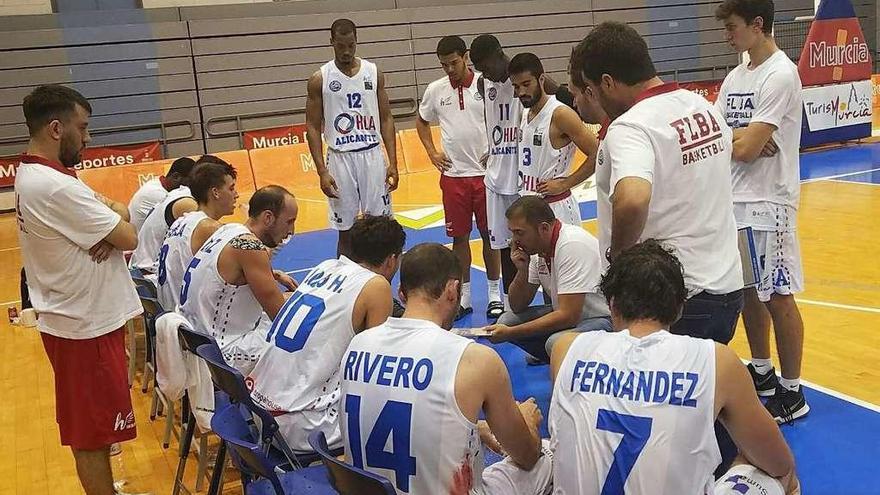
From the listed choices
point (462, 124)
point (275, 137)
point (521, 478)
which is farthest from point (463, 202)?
point (275, 137)

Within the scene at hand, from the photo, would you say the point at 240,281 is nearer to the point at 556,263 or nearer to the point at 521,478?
the point at 556,263

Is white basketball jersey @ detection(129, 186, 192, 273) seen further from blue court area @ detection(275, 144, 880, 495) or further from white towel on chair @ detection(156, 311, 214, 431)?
blue court area @ detection(275, 144, 880, 495)

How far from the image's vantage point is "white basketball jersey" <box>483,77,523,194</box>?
6.43 m

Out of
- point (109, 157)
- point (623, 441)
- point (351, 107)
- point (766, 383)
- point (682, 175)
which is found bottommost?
point (766, 383)

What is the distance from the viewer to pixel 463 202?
7070mm

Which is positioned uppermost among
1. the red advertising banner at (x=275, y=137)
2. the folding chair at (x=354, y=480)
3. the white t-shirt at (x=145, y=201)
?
the red advertising banner at (x=275, y=137)

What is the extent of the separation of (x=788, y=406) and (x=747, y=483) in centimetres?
231

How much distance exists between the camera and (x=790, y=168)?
448 centimetres

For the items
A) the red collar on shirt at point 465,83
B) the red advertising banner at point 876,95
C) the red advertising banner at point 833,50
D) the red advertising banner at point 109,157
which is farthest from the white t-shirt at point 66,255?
the red advertising banner at point 876,95

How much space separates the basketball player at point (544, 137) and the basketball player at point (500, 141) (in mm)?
348

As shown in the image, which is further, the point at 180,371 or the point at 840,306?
the point at 840,306

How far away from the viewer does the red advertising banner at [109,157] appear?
15008 millimetres

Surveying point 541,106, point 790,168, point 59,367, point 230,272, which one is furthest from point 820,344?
point 59,367

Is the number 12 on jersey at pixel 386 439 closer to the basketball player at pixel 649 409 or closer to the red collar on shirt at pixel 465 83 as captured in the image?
the basketball player at pixel 649 409
